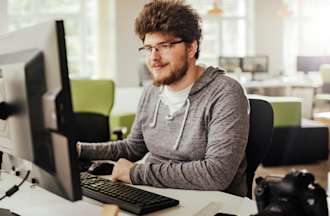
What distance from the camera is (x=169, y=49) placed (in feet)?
6.03

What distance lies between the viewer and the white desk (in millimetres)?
1332

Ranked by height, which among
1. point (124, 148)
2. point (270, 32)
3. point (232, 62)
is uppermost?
point (270, 32)

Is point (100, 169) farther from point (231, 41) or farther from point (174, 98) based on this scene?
point (231, 41)

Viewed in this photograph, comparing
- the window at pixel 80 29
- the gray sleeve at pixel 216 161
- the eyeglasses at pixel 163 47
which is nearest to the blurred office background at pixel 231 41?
the window at pixel 80 29

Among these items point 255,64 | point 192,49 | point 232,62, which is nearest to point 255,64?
point 255,64

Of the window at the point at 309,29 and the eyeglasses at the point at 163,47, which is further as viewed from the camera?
the window at the point at 309,29

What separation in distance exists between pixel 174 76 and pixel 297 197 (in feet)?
3.12

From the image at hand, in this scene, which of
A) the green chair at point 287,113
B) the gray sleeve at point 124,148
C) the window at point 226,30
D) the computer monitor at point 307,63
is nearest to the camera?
the gray sleeve at point 124,148

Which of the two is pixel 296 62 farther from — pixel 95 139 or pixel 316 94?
pixel 95 139

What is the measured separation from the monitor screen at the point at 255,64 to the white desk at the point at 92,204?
6.61 meters

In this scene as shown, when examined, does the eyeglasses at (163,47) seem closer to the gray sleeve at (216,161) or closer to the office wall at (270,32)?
the gray sleeve at (216,161)

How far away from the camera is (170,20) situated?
182cm

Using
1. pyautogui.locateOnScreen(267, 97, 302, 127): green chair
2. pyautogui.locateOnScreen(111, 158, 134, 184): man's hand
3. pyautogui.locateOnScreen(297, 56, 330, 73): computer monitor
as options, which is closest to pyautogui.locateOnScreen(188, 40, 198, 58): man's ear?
pyautogui.locateOnScreen(111, 158, 134, 184): man's hand

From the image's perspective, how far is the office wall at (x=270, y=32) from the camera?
8.55 metres
